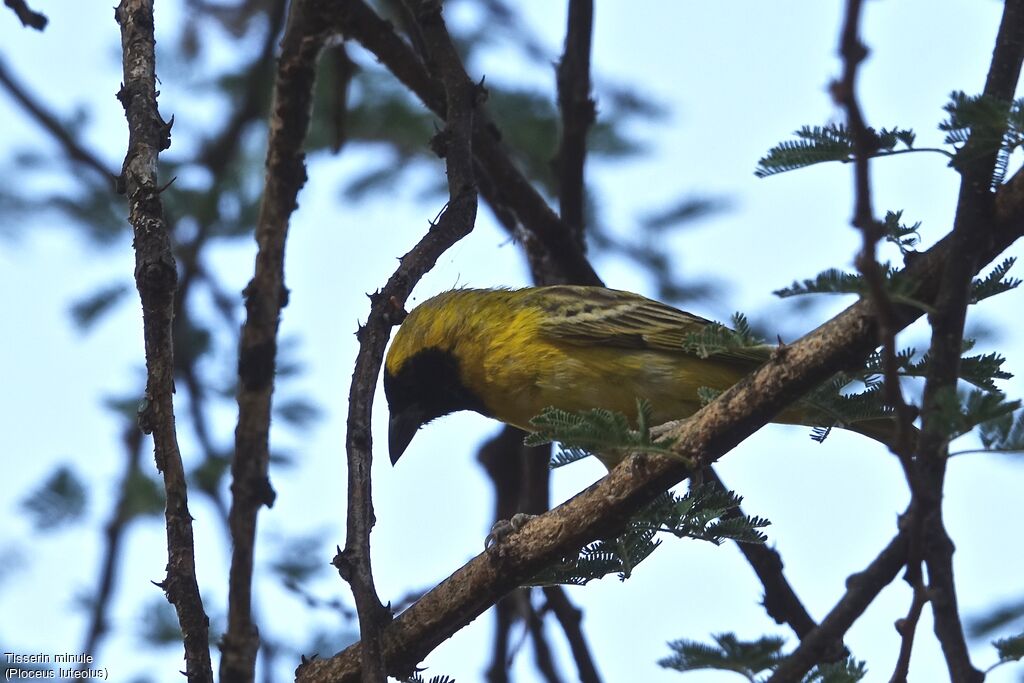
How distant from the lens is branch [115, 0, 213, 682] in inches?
128

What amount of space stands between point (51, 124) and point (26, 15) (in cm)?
206

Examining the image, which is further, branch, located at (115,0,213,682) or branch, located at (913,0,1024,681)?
branch, located at (115,0,213,682)

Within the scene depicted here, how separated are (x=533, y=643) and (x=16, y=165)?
4605 millimetres

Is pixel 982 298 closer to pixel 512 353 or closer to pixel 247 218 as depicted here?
pixel 512 353

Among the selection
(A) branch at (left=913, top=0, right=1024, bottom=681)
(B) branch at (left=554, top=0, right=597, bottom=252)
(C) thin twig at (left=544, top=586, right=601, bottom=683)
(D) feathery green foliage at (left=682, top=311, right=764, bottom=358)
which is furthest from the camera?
(B) branch at (left=554, top=0, right=597, bottom=252)

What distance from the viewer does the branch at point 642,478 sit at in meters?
3.10

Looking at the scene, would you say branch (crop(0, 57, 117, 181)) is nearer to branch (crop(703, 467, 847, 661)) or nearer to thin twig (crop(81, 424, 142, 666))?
Answer: thin twig (crop(81, 424, 142, 666))

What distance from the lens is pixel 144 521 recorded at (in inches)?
275

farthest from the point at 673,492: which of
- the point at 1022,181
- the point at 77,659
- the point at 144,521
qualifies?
the point at 144,521

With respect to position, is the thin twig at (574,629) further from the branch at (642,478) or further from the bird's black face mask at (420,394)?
the branch at (642,478)

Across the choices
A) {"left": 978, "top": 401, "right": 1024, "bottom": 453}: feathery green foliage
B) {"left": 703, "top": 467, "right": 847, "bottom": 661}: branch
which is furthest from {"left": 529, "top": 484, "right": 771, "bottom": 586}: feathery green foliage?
{"left": 703, "top": 467, "right": 847, "bottom": 661}: branch

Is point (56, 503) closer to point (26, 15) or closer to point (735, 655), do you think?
point (26, 15)

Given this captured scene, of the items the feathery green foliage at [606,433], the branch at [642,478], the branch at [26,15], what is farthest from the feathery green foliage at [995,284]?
the branch at [26,15]

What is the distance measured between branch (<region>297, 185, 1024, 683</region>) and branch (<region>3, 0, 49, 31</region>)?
2685mm
